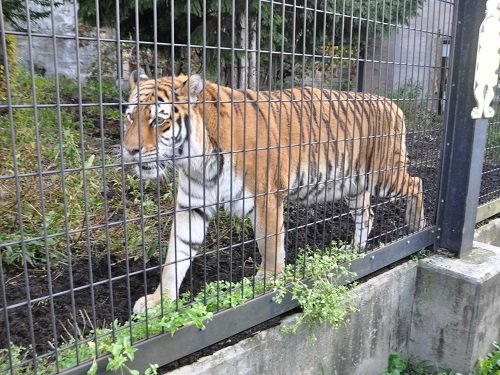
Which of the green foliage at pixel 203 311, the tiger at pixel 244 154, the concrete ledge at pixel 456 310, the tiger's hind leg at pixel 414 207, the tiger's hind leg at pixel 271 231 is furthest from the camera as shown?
the tiger's hind leg at pixel 414 207

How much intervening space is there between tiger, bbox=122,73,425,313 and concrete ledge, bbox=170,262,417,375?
383 millimetres

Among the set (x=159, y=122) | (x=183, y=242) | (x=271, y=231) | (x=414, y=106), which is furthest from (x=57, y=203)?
(x=414, y=106)

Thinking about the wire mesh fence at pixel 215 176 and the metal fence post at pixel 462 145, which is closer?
the wire mesh fence at pixel 215 176

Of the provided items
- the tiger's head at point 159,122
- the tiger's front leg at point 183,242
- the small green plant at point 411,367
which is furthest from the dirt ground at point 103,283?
the small green plant at point 411,367

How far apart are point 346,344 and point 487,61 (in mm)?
2058

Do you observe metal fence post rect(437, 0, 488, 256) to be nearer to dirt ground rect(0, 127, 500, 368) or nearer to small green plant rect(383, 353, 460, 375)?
dirt ground rect(0, 127, 500, 368)

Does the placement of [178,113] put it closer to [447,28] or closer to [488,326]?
[447,28]

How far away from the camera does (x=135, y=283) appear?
317cm

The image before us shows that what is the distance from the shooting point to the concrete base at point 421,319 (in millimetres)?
2957

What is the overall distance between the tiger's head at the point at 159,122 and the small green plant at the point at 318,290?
35.6 inches

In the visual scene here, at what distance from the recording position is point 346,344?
2959mm

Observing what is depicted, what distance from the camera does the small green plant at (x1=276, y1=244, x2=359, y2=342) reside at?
8.57 feet

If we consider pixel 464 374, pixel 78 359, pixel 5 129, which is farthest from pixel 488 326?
pixel 5 129

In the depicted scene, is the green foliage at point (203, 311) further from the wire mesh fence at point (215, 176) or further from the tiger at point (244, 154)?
the tiger at point (244, 154)
